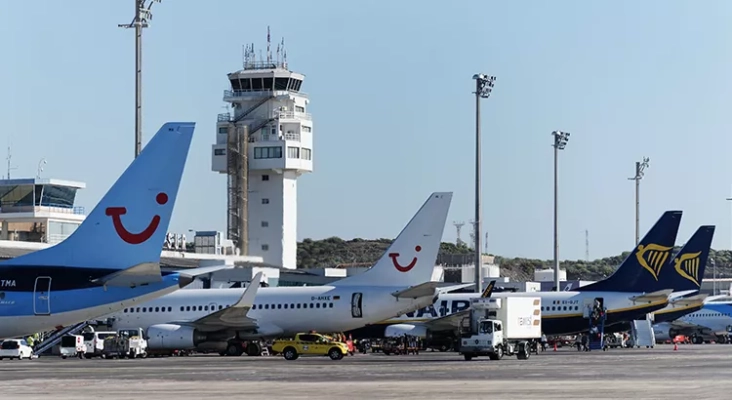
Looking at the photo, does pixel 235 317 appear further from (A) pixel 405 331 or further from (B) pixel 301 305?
(A) pixel 405 331

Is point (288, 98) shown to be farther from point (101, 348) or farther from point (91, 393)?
point (91, 393)

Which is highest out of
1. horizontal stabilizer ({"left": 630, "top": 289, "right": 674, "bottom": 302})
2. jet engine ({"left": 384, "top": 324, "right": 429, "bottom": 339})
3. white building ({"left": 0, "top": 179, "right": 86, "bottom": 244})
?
white building ({"left": 0, "top": 179, "right": 86, "bottom": 244})

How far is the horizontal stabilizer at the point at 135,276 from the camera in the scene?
3070 cm

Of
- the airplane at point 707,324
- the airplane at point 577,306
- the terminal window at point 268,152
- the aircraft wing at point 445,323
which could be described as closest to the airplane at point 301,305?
the aircraft wing at point 445,323

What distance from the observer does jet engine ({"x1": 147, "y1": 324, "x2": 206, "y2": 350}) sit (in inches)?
2272

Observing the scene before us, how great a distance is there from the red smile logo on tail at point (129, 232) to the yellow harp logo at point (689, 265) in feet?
154

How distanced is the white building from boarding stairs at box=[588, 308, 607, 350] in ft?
147

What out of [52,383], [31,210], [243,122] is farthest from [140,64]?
[243,122]

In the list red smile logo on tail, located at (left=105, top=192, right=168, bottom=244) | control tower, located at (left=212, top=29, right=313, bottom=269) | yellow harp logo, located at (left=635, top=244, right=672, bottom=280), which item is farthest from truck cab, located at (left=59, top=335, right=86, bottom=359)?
control tower, located at (left=212, top=29, right=313, bottom=269)

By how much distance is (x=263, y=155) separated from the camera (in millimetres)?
109562

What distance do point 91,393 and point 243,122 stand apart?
81303 millimetres

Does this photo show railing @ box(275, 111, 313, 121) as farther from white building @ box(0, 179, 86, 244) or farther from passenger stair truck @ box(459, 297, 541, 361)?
passenger stair truck @ box(459, 297, 541, 361)

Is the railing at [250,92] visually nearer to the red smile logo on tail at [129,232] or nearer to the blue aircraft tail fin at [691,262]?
the blue aircraft tail fin at [691,262]

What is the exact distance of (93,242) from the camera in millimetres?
31469
